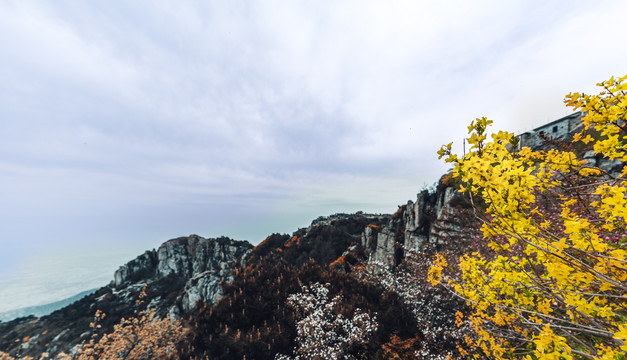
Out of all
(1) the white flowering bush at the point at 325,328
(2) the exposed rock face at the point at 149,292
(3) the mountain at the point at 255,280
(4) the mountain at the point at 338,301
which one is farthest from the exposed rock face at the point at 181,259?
(1) the white flowering bush at the point at 325,328

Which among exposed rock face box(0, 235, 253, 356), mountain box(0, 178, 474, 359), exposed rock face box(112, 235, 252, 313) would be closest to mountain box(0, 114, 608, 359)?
mountain box(0, 178, 474, 359)

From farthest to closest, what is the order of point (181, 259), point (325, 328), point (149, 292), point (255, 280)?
1. point (181, 259)
2. point (149, 292)
3. point (255, 280)
4. point (325, 328)

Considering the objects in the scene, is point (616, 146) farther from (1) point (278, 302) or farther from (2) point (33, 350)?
(2) point (33, 350)

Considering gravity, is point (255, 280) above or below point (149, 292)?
above

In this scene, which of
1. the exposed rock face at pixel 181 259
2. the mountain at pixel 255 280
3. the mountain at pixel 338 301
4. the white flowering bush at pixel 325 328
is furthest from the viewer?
the exposed rock face at pixel 181 259

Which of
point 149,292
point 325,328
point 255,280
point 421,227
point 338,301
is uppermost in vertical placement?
point 421,227

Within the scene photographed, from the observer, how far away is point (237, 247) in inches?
1775

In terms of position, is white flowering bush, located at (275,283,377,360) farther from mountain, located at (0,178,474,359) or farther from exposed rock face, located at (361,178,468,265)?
exposed rock face, located at (361,178,468,265)

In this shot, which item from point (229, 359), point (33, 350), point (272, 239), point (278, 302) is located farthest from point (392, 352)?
point (33, 350)

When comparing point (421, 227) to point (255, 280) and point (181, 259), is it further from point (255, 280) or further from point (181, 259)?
point (181, 259)

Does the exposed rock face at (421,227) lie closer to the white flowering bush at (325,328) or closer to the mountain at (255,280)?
the mountain at (255,280)

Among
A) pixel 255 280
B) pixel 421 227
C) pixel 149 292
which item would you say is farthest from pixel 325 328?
pixel 149 292

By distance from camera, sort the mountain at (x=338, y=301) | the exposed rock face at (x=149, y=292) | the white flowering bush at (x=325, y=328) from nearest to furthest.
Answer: the white flowering bush at (x=325, y=328), the mountain at (x=338, y=301), the exposed rock face at (x=149, y=292)

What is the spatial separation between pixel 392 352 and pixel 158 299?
128ft
